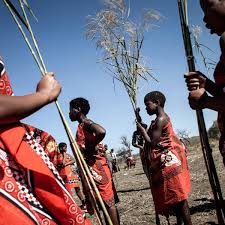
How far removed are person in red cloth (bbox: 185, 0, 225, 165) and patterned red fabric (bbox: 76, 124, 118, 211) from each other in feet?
9.61

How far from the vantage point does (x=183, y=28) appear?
8.29ft

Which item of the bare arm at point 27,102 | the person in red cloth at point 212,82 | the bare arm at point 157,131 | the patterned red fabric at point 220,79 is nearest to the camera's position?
the bare arm at point 27,102

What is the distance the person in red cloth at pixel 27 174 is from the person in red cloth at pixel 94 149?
348 centimetres

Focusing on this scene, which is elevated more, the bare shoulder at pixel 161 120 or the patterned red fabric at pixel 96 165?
the bare shoulder at pixel 161 120

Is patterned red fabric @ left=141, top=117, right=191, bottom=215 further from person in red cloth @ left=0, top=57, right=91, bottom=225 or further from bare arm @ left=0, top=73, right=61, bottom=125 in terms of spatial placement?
bare arm @ left=0, top=73, right=61, bottom=125

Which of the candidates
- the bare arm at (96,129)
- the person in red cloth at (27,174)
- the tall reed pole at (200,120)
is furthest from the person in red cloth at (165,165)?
the person in red cloth at (27,174)

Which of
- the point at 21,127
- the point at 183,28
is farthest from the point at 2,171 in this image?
the point at 183,28

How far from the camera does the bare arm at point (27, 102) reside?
1.49 m

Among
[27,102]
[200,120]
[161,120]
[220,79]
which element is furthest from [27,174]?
[161,120]

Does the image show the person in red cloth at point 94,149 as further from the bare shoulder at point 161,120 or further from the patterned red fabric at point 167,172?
the bare shoulder at point 161,120

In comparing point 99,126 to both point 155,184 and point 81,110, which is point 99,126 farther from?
point 155,184

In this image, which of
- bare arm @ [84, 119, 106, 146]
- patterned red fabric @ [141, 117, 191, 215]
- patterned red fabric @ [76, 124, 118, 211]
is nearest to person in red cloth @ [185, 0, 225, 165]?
patterned red fabric @ [141, 117, 191, 215]

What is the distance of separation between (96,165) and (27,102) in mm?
3898

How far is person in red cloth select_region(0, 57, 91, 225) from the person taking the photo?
1.50 meters
